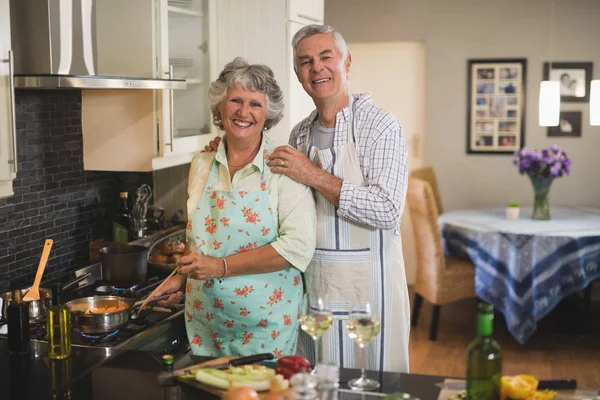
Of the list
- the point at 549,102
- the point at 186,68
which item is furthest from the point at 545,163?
the point at 186,68

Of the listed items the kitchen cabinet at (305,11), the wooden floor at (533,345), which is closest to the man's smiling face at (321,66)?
the kitchen cabinet at (305,11)

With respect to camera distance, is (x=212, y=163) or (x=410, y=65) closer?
(x=212, y=163)

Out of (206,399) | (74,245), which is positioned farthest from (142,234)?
(206,399)

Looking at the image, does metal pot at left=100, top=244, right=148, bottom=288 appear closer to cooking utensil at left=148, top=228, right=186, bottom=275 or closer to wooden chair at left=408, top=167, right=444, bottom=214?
cooking utensil at left=148, top=228, right=186, bottom=275

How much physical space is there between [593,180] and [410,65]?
174 centimetres

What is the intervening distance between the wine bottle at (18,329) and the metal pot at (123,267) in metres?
0.68

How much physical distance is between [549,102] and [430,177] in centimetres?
140

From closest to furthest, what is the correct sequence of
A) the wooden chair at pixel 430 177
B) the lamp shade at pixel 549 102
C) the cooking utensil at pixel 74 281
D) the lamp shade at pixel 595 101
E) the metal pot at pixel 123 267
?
1. the cooking utensil at pixel 74 281
2. the metal pot at pixel 123 267
3. the lamp shade at pixel 595 101
4. the lamp shade at pixel 549 102
5. the wooden chair at pixel 430 177

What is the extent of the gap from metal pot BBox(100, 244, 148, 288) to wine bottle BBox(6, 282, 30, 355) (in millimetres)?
678

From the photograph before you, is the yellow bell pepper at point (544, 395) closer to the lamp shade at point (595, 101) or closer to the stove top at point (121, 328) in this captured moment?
the stove top at point (121, 328)

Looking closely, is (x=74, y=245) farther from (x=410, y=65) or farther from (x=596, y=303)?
(x=596, y=303)

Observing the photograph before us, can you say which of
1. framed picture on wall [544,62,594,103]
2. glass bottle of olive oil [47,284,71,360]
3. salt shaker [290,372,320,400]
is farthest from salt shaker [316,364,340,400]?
framed picture on wall [544,62,594,103]

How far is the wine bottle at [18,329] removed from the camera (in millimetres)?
2227

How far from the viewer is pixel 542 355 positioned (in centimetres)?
496
